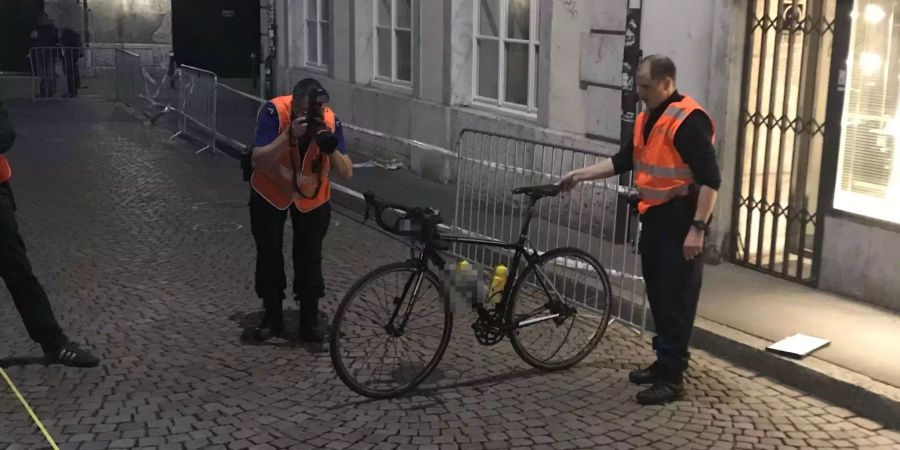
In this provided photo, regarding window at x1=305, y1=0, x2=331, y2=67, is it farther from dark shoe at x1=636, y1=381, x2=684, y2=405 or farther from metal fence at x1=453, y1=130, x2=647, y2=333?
dark shoe at x1=636, y1=381, x2=684, y2=405

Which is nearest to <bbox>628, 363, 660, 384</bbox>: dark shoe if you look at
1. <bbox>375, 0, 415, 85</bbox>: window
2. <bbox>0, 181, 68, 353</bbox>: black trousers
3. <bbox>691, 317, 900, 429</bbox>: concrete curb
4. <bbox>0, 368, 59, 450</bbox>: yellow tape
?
<bbox>691, 317, 900, 429</bbox>: concrete curb

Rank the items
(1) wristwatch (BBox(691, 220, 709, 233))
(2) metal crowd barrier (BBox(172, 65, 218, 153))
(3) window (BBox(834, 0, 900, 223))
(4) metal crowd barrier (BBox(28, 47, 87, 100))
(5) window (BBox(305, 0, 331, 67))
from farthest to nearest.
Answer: (4) metal crowd barrier (BBox(28, 47, 87, 100)) → (5) window (BBox(305, 0, 331, 67)) → (2) metal crowd barrier (BBox(172, 65, 218, 153)) → (3) window (BBox(834, 0, 900, 223)) → (1) wristwatch (BBox(691, 220, 709, 233))

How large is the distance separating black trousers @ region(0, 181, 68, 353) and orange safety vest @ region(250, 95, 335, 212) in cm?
134

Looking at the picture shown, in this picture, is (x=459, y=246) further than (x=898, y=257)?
No

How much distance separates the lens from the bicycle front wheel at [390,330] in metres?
5.28

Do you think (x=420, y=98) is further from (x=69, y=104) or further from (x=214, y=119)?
(x=69, y=104)

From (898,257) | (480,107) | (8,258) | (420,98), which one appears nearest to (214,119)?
(420,98)

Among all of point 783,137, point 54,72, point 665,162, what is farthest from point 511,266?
point 54,72

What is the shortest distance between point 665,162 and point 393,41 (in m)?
8.84

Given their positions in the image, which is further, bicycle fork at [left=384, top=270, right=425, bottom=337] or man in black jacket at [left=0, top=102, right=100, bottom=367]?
man in black jacket at [left=0, top=102, right=100, bottom=367]

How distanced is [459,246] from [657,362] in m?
1.39

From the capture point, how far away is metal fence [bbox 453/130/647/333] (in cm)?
696

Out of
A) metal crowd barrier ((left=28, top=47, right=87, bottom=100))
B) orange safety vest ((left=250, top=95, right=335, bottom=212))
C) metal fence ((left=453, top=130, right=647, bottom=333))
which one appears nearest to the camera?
orange safety vest ((left=250, top=95, right=335, bottom=212))

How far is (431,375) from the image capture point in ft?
18.9
